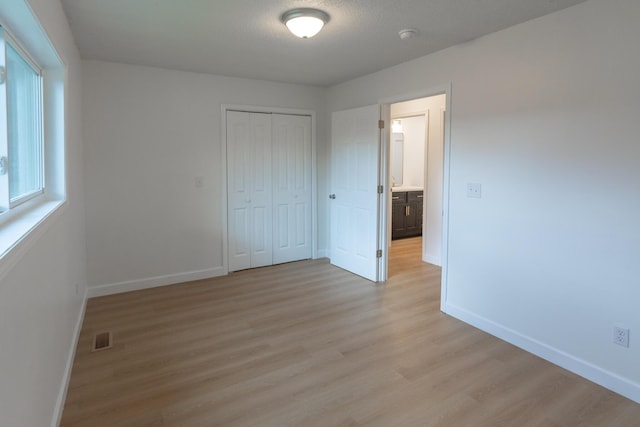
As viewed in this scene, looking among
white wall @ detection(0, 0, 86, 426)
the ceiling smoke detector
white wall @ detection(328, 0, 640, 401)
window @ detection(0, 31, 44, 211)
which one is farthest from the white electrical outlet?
window @ detection(0, 31, 44, 211)

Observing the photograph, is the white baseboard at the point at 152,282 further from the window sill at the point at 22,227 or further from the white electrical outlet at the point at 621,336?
the white electrical outlet at the point at 621,336

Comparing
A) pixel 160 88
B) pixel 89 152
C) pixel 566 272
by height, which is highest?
pixel 160 88

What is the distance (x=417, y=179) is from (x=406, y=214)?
97 centimetres

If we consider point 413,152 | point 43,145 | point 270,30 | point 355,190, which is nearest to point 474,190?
point 355,190

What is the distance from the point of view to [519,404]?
2.19 m

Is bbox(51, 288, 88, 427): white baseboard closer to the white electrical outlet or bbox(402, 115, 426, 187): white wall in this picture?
the white electrical outlet

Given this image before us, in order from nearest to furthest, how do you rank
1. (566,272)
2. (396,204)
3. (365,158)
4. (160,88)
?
(566,272), (160,88), (365,158), (396,204)

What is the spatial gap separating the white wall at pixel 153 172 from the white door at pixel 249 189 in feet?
0.54

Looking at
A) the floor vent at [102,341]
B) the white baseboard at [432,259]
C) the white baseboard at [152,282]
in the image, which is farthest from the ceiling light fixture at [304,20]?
the white baseboard at [432,259]

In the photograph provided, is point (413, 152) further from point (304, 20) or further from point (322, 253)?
point (304, 20)

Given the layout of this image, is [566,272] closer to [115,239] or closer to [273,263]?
[273,263]

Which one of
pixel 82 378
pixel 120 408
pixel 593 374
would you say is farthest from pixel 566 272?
Answer: pixel 82 378

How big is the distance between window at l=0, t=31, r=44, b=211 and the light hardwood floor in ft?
4.09

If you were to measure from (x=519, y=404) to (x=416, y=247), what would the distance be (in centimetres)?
405
